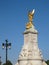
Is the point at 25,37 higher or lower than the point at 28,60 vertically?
higher

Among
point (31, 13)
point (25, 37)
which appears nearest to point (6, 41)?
point (25, 37)

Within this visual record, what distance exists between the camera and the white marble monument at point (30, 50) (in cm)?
4694

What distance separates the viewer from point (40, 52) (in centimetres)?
4825

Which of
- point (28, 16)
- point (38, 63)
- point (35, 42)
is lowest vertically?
point (38, 63)

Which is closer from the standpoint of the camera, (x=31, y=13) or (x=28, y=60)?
(x=28, y=60)

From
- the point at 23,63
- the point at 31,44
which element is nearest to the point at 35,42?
the point at 31,44

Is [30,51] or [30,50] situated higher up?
[30,50]

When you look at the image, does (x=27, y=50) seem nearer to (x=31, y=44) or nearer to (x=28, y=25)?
(x=31, y=44)

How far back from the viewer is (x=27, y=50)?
47.4m

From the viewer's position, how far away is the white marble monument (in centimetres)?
4694

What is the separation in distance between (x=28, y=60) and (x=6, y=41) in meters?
4.36

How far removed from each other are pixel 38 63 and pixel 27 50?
8.34 feet

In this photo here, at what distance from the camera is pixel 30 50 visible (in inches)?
1858

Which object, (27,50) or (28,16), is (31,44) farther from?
(28,16)
